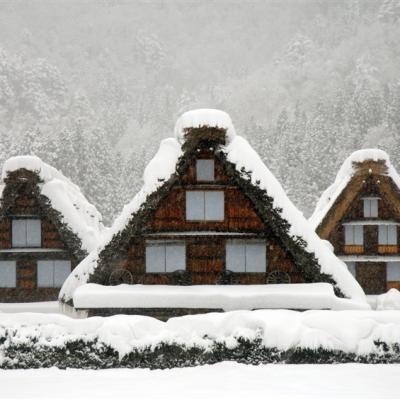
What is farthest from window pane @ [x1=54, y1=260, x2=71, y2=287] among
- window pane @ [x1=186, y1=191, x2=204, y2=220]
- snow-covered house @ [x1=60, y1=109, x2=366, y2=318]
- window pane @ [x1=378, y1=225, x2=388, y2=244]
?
window pane @ [x1=378, y1=225, x2=388, y2=244]

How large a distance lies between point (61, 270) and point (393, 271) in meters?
17.6

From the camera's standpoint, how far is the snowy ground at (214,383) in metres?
10.9

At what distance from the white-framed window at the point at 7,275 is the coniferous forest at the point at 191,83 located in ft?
86.0

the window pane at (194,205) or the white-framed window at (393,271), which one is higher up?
the window pane at (194,205)

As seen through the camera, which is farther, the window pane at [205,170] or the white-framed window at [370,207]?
the white-framed window at [370,207]

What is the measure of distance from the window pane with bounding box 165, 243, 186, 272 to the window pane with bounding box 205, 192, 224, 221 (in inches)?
53.4

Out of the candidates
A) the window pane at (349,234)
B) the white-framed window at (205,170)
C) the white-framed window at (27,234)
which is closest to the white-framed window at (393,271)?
the window pane at (349,234)

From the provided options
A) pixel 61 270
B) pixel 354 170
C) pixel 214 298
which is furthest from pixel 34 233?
pixel 354 170

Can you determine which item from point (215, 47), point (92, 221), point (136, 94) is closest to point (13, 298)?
point (92, 221)

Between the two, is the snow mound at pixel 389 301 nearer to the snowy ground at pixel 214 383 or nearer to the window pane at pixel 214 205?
the window pane at pixel 214 205

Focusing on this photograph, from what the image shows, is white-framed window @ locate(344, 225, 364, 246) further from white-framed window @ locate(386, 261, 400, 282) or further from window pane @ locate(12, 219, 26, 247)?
window pane @ locate(12, 219, 26, 247)

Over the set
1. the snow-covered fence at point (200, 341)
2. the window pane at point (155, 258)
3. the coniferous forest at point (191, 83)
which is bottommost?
the snow-covered fence at point (200, 341)

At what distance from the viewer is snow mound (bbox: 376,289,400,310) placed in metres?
30.1

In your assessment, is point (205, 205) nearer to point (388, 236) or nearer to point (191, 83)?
point (388, 236)
